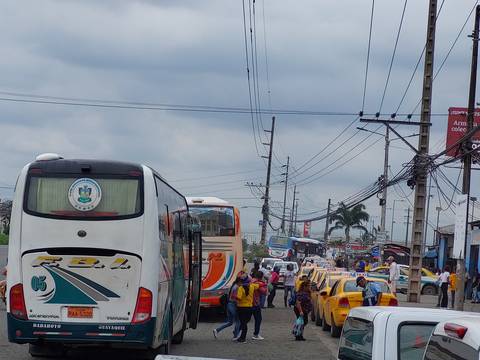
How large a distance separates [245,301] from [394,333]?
1307 centimetres

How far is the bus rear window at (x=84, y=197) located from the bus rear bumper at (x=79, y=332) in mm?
1680

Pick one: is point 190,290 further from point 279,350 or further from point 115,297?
point 115,297

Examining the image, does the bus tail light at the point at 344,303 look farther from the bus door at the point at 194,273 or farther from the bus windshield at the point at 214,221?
the bus windshield at the point at 214,221

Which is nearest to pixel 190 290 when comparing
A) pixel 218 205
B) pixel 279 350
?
pixel 279 350

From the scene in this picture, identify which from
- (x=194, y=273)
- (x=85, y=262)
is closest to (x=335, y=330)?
(x=194, y=273)

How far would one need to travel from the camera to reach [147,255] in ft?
45.3

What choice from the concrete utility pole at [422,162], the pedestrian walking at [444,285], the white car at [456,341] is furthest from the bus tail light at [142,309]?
the pedestrian walking at [444,285]

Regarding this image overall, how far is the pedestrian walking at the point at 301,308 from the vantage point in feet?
68.4

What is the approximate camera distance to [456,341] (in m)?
5.30

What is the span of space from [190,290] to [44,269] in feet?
23.1

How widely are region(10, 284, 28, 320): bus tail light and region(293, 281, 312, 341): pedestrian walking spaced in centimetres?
842

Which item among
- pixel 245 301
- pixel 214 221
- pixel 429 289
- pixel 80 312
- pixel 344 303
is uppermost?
pixel 214 221

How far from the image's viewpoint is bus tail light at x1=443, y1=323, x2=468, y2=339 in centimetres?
524

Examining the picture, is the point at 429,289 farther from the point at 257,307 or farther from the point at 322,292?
the point at 257,307
